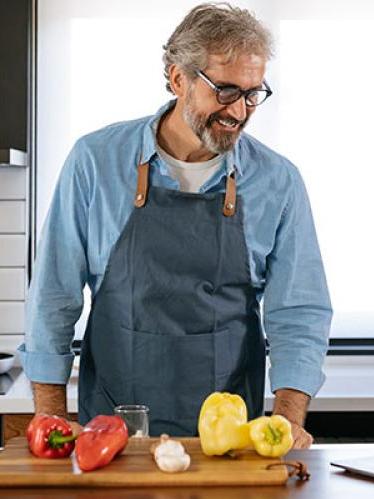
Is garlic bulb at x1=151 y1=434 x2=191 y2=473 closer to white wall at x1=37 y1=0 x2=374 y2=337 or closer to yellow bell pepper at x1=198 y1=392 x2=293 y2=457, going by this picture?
yellow bell pepper at x1=198 y1=392 x2=293 y2=457

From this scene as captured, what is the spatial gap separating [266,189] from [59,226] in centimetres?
48

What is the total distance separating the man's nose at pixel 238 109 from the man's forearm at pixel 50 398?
2.33ft

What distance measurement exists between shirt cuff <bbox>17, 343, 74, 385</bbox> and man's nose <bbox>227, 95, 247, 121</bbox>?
656mm

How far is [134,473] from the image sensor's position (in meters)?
1.90

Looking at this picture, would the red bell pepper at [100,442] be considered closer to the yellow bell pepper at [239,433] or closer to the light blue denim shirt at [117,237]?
the yellow bell pepper at [239,433]

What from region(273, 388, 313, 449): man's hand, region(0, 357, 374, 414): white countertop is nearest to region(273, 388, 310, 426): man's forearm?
region(273, 388, 313, 449): man's hand

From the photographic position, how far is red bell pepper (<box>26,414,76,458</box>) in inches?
78.4

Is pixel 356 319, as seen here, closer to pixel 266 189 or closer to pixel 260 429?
pixel 266 189

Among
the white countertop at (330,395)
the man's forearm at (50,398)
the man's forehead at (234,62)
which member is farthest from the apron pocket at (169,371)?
the white countertop at (330,395)

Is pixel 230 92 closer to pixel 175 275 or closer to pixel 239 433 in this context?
pixel 175 275

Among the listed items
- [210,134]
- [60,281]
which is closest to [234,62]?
[210,134]

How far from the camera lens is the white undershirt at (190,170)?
259 centimetres

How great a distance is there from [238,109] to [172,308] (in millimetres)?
462

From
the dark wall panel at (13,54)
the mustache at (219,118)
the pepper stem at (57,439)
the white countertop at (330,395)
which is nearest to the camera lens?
the pepper stem at (57,439)
